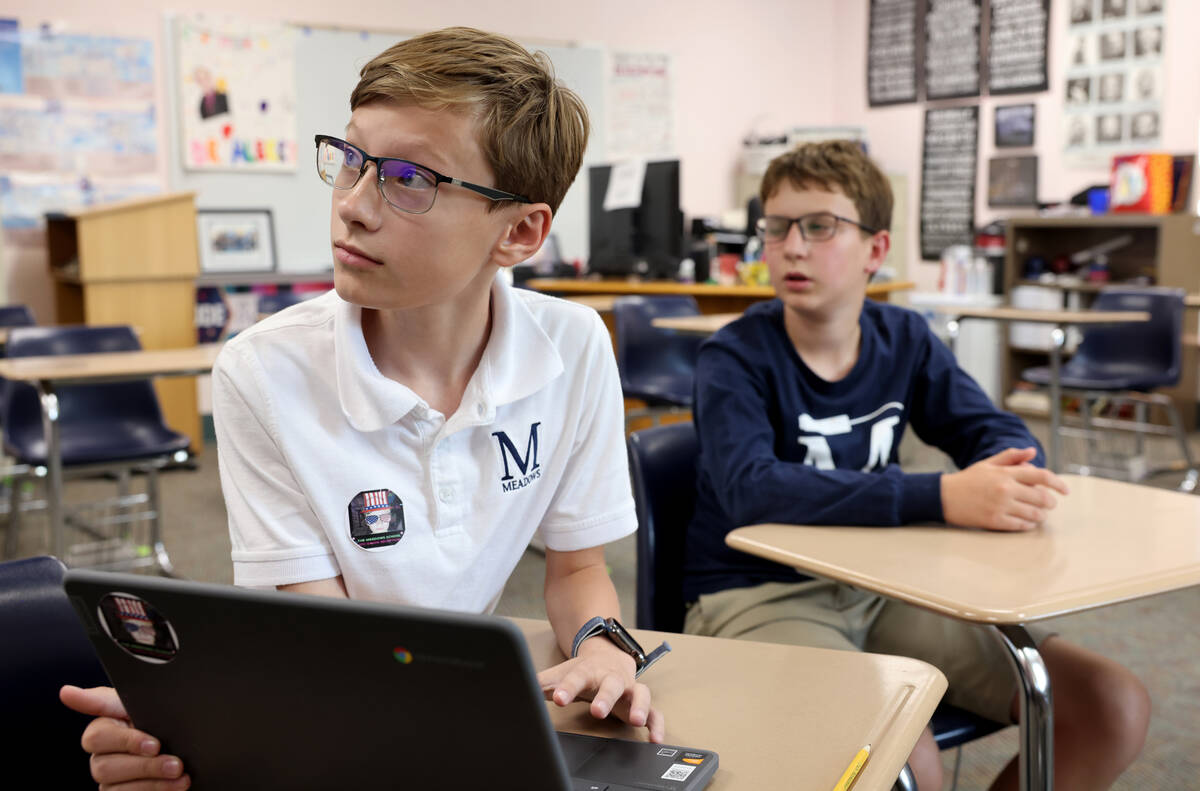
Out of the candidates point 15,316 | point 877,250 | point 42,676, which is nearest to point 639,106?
point 15,316

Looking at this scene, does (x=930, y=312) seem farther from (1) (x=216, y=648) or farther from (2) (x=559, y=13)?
(1) (x=216, y=648)

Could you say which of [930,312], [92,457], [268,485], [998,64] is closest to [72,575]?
[268,485]

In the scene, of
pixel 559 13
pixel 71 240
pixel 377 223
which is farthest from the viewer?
pixel 559 13

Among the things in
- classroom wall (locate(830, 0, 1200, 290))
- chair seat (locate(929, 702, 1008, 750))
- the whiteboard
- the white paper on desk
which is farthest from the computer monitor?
chair seat (locate(929, 702, 1008, 750))

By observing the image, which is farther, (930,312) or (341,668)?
(930,312)

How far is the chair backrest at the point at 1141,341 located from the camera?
4.60 meters

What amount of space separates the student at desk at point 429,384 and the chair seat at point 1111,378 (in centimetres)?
393

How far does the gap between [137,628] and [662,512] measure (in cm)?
110

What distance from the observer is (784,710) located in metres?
0.85

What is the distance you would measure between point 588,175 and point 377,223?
16.0ft

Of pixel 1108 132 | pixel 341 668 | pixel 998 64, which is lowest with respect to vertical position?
pixel 341 668

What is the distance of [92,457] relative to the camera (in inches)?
126

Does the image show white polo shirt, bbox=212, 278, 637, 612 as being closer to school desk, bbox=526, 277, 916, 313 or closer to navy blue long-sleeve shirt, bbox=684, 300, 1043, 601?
navy blue long-sleeve shirt, bbox=684, 300, 1043, 601

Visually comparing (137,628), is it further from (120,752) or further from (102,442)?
(102,442)
